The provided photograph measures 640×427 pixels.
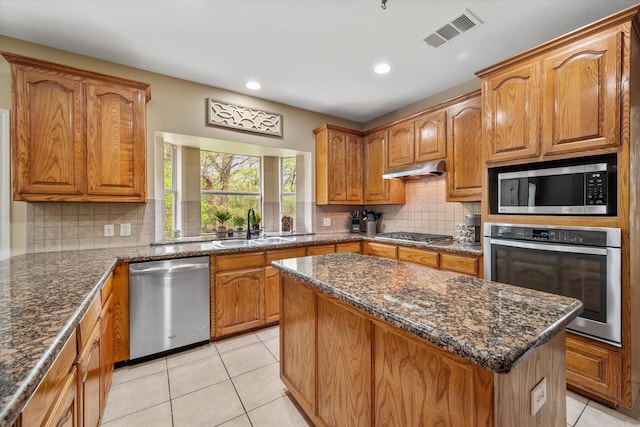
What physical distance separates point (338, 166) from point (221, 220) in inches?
66.9

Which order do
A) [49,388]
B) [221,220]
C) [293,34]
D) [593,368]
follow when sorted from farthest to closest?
[221,220] < [293,34] < [593,368] < [49,388]

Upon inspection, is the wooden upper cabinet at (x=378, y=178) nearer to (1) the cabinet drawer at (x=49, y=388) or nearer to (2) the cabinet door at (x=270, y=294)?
(2) the cabinet door at (x=270, y=294)

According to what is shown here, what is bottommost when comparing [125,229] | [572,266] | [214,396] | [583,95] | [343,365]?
[214,396]

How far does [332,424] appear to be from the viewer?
137 centimetres

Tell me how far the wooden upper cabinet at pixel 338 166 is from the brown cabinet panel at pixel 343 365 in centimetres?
248

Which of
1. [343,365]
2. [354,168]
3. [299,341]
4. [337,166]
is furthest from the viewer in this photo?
[354,168]

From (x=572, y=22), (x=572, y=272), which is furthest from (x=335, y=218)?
(x=572, y=22)

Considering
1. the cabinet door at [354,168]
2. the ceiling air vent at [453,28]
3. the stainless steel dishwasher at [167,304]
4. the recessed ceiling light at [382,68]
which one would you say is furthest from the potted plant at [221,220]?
the ceiling air vent at [453,28]

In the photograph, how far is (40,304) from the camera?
1.11 m

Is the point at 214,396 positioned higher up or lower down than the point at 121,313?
lower down

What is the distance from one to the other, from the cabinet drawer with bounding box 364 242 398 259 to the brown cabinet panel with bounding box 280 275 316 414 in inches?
69.5

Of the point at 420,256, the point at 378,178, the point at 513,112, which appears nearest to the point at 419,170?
the point at 378,178

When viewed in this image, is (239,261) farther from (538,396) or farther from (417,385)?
(538,396)

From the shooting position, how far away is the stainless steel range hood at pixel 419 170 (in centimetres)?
298
